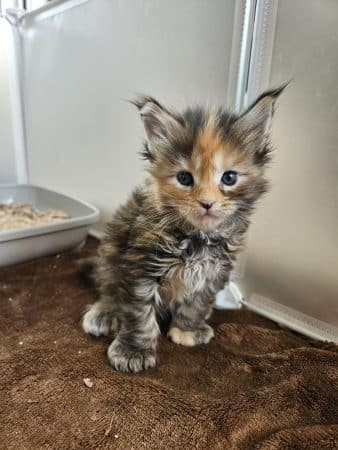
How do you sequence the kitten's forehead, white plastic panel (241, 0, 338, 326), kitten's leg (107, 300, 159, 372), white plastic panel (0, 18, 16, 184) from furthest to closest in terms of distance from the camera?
white plastic panel (0, 18, 16, 184) → white plastic panel (241, 0, 338, 326) → kitten's leg (107, 300, 159, 372) → the kitten's forehead

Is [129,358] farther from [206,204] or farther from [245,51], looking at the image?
[245,51]

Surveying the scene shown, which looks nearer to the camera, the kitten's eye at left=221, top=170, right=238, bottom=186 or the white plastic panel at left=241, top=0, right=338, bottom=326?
the kitten's eye at left=221, top=170, right=238, bottom=186

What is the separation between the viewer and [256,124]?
2.96 feet

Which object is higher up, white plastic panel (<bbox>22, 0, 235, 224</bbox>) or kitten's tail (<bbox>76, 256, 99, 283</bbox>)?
white plastic panel (<bbox>22, 0, 235, 224</bbox>)

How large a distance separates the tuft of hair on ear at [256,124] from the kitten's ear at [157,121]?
0.48 ft

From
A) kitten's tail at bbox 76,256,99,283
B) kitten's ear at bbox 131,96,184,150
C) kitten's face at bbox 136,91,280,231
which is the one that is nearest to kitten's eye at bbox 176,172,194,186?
kitten's face at bbox 136,91,280,231

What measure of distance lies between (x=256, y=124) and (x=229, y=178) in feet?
0.53

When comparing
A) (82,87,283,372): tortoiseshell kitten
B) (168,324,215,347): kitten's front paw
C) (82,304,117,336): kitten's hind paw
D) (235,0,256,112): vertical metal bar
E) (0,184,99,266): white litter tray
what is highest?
(235,0,256,112): vertical metal bar

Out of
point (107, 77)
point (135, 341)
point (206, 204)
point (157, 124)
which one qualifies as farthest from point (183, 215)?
point (107, 77)

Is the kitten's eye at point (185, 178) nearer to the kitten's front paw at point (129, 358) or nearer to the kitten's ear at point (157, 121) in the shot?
the kitten's ear at point (157, 121)

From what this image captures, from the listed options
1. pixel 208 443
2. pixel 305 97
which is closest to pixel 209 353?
pixel 208 443

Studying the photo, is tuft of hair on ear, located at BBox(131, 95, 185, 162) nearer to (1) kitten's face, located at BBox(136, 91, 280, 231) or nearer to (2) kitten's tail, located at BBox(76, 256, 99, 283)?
(1) kitten's face, located at BBox(136, 91, 280, 231)

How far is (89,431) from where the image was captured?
73 centimetres

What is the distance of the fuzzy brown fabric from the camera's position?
0.73 m
